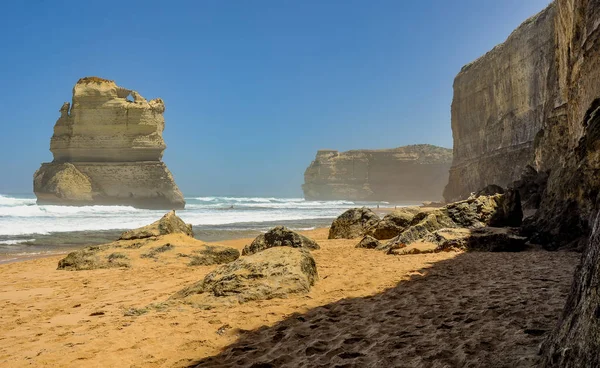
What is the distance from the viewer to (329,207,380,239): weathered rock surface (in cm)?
1349

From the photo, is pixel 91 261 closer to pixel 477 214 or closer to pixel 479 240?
pixel 479 240

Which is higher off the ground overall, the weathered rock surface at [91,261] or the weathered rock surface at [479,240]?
the weathered rock surface at [479,240]

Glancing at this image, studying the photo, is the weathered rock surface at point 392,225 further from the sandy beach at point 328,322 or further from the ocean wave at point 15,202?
the ocean wave at point 15,202

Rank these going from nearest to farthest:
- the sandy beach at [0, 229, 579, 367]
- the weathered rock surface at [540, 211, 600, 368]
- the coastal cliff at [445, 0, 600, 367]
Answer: the weathered rock surface at [540, 211, 600, 368], the coastal cliff at [445, 0, 600, 367], the sandy beach at [0, 229, 579, 367]

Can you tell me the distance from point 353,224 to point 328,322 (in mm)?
9779

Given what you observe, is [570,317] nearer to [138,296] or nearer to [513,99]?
[138,296]

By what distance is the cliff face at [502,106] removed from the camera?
97.4 feet

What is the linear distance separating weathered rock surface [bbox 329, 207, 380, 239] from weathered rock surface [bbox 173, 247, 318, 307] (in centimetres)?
762

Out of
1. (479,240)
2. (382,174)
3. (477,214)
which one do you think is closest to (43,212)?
(477,214)

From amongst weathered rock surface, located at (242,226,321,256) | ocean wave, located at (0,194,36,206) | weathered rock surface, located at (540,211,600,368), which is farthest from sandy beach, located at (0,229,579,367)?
ocean wave, located at (0,194,36,206)

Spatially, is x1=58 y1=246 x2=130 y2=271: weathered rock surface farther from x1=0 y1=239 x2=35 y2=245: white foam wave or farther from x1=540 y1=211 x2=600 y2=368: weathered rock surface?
x1=540 y1=211 x2=600 y2=368: weathered rock surface

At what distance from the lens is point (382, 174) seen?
96.5 m

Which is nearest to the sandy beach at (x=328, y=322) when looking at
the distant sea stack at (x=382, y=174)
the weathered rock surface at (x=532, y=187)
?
the weathered rock surface at (x=532, y=187)

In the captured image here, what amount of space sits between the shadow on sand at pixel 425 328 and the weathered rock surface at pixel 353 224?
8.12m
